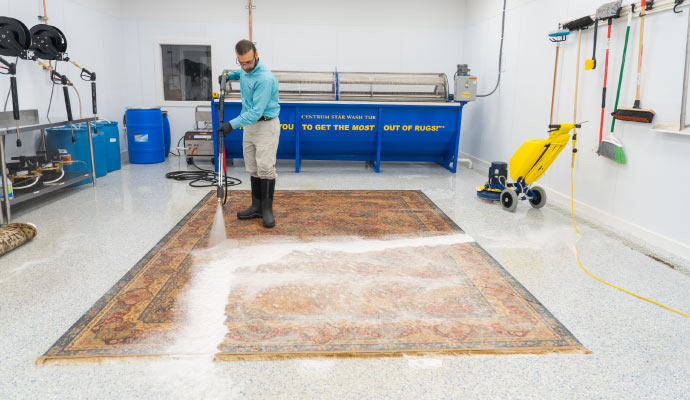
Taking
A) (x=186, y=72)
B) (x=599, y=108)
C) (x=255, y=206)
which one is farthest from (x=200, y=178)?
(x=599, y=108)

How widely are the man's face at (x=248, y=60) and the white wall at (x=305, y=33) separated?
4.11 meters

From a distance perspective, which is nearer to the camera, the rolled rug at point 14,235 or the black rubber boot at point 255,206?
the rolled rug at point 14,235

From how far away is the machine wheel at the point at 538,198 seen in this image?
4.46 meters

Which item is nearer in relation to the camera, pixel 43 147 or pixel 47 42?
pixel 47 42

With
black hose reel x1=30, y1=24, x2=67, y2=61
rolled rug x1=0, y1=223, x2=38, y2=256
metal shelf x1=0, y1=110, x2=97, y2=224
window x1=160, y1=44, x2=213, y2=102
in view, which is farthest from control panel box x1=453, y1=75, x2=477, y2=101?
rolled rug x1=0, y1=223, x2=38, y2=256

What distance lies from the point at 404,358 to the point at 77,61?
576 centimetres

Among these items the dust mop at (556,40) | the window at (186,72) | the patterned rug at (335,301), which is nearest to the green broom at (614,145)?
the dust mop at (556,40)

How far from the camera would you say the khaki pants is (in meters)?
3.71

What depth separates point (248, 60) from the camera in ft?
11.2

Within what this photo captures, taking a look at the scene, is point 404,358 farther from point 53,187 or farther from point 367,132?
point 367,132

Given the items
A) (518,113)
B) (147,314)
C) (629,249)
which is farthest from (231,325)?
(518,113)

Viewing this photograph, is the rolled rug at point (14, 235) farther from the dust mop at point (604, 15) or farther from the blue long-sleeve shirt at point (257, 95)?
the dust mop at point (604, 15)

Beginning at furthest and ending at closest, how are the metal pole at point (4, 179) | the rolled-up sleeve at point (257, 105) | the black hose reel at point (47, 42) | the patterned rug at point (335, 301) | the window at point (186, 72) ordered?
the window at point (186, 72), the black hose reel at point (47, 42), the metal pole at point (4, 179), the rolled-up sleeve at point (257, 105), the patterned rug at point (335, 301)

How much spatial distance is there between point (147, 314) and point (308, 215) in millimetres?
2002
